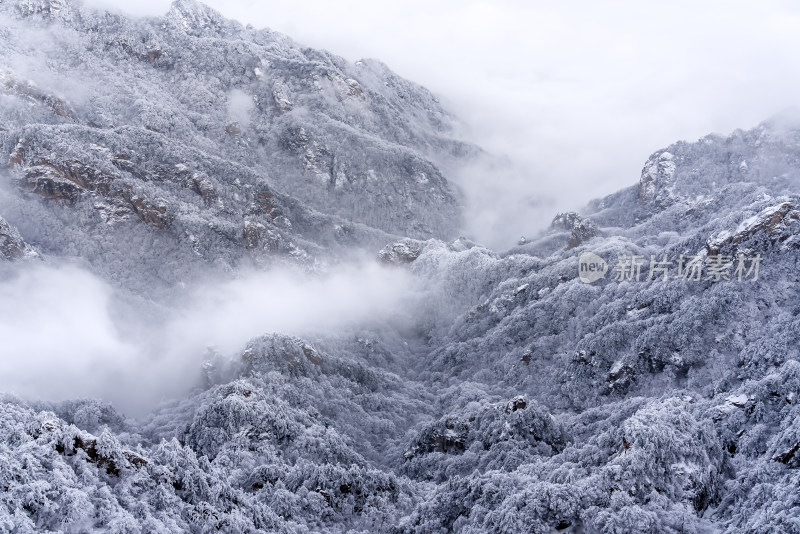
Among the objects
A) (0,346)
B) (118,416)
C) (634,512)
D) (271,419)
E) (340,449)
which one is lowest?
(634,512)

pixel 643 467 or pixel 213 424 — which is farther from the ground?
pixel 213 424

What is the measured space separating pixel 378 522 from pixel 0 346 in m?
Result: 132

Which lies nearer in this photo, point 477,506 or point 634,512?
point 634,512

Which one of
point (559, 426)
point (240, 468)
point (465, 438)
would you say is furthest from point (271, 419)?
point (559, 426)

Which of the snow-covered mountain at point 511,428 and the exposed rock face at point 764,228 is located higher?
the exposed rock face at point 764,228

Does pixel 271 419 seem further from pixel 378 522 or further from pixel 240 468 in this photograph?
pixel 378 522

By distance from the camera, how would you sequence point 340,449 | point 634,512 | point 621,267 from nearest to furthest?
point 634,512, point 340,449, point 621,267

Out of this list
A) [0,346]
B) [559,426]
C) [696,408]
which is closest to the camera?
[696,408]

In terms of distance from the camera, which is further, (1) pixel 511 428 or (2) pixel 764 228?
(2) pixel 764 228

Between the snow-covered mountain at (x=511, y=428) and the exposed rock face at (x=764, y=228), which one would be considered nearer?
the snow-covered mountain at (x=511, y=428)

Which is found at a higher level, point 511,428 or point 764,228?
point 764,228

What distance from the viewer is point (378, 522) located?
93.0 metres

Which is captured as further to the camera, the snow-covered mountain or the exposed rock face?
the exposed rock face

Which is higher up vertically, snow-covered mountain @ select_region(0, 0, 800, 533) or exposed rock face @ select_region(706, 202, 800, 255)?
exposed rock face @ select_region(706, 202, 800, 255)
